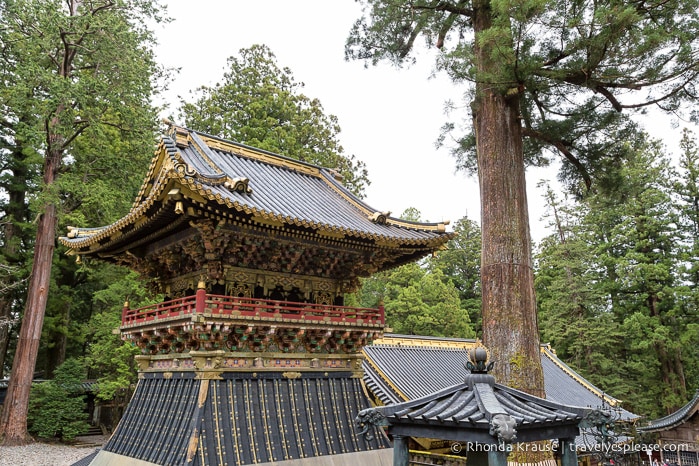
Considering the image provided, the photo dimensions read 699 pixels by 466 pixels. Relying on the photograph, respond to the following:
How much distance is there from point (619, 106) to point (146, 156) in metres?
16.8

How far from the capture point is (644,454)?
66.7 feet

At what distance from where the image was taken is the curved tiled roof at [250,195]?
25.4 feet

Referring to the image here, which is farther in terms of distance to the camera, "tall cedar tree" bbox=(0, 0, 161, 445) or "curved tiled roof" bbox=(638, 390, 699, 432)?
"curved tiled roof" bbox=(638, 390, 699, 432)

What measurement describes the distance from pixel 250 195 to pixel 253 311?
2.18 meters

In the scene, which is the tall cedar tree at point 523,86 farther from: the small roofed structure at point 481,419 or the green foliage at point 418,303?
the green foliage at point 418,303

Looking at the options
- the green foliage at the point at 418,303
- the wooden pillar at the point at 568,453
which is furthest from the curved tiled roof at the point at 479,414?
the green foliage at the point at 418,303

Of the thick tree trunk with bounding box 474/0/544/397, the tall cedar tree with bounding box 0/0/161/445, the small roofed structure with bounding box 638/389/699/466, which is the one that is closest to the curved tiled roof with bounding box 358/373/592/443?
the thick tree trunk with bounding box 474/0/544/397

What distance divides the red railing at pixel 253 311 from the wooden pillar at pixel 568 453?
5.38 m

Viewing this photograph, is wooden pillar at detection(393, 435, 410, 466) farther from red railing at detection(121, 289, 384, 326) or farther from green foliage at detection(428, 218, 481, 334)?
green foliage at detection(428, 218, 481, 334)

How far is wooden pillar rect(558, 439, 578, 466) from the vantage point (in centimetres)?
509

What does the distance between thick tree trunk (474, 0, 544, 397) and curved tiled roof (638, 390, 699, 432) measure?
1483 centimetres

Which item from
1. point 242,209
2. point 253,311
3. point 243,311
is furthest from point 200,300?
point 242,209

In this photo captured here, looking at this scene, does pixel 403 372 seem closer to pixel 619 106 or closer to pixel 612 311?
pixel 619 106

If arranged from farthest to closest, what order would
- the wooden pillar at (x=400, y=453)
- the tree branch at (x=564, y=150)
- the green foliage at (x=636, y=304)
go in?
the green foliage at (x=636, y=304)
the tree branch at (x=564, y=150)
the wooden pillar at (x=400, y=453)
